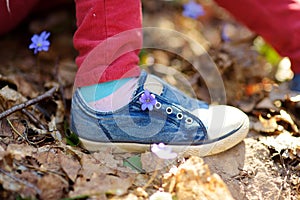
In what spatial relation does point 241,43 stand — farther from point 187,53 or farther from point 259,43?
point 187,53

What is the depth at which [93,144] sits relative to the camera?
4.91 ft

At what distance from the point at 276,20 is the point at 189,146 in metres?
0.56

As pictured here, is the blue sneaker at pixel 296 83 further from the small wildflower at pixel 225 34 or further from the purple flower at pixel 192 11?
the purple flower at pixel 192 11

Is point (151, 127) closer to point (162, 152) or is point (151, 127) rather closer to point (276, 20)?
point (162, 152)

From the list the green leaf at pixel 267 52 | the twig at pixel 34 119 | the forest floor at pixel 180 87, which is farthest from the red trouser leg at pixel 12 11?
the green leaf at pixel 267 52

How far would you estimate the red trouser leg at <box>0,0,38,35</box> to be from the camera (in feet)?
5.48

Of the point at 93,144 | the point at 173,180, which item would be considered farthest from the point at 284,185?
the point at 93,144

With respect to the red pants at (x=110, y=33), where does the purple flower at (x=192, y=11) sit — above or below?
below

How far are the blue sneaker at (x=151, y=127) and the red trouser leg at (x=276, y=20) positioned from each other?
38 cm

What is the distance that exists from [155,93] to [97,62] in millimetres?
201

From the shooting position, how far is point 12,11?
1710mm

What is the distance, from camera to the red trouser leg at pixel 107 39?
146 cm

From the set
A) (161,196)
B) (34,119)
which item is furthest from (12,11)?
(161,196)

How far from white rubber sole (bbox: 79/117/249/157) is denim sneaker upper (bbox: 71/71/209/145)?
0.04 feet
